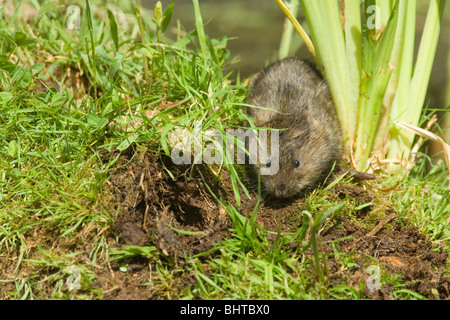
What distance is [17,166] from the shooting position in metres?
3.14

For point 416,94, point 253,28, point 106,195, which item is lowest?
point 106,195

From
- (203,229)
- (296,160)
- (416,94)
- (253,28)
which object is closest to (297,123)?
(296,160)

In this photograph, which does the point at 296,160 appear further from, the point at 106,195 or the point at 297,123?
the point at 106,195

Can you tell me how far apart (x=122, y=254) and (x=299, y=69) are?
228cm

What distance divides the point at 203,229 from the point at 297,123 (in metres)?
1.18

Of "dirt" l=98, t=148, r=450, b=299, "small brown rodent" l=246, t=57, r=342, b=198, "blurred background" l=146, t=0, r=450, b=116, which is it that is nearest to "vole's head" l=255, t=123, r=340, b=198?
"small brown rodent" l=246, t=57, r=342, b=198

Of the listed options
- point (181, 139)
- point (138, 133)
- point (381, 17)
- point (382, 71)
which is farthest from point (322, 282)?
point (381, 17)

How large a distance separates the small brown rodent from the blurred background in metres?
1.29

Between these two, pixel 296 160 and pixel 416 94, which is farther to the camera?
pixel 416 94

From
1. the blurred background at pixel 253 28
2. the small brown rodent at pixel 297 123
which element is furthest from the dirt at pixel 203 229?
the blurred background at pixel 253 28

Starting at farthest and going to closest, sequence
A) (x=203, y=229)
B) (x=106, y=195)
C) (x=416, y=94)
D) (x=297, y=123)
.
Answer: (x=416, y=94) → (x=297, y=123) → (x=203, y=229) → (x=106, y=195)

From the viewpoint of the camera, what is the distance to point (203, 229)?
3.01 metres

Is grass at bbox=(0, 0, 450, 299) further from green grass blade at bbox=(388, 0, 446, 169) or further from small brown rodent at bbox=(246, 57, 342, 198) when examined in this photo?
green grass blade at bbox=(388, 0, 446, 169)

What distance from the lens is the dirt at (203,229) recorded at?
8.74 feet
